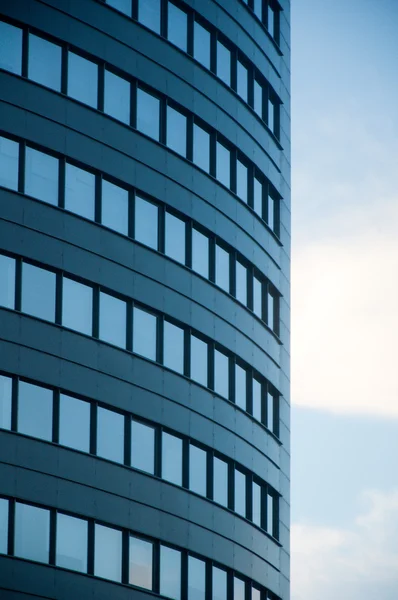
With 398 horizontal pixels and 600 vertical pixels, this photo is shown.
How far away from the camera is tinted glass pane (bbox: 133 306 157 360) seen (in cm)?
4600

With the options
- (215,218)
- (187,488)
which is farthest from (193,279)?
(187,488)

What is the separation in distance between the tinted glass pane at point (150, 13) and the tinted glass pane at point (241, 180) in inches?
273

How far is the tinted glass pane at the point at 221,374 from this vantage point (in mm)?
50188

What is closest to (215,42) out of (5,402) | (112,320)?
(112,320)

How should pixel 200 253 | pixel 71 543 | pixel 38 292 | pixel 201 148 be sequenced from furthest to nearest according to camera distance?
pixel 201 148
pixel 200 253
pixel 38 292
pixel 71 543

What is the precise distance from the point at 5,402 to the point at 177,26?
56.3ft

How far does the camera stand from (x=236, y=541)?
4975 centimetres

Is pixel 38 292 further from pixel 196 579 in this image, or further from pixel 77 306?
pixel 196 579

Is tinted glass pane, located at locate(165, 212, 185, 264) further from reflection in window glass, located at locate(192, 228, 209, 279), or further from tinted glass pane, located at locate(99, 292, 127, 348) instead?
tinted glass pane, located at locate(99, 292, 127, 348)

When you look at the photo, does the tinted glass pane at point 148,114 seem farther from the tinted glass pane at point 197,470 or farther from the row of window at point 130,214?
the tinted glass pane at point 197,470

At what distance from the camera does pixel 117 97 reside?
47.3 metres

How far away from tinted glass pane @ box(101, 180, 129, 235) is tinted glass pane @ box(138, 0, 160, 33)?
21.6ft

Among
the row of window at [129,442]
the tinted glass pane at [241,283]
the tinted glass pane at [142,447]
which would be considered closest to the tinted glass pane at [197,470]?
the row of window at [129,442]

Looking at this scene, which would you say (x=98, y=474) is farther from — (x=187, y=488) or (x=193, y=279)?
(x=193, y=279)
